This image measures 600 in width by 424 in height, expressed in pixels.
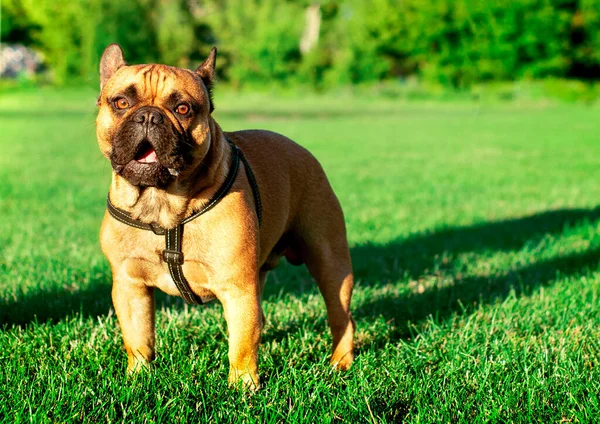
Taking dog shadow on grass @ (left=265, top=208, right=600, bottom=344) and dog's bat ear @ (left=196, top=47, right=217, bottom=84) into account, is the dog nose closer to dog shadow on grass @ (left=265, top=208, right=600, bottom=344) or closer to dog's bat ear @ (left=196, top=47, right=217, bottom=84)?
dog's bat ear @ (left=196, top=47, right=217, bottom=84)

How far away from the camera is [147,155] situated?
3082mm

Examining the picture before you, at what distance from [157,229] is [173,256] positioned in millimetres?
163

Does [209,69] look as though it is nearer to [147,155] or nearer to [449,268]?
[147,155]

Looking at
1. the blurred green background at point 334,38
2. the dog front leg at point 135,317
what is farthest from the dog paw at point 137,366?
the blurred green background at point 334,38

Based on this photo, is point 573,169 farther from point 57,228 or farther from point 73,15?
point 73,15

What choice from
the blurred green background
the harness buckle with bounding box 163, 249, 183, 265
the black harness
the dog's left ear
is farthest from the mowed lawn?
the blurred green background

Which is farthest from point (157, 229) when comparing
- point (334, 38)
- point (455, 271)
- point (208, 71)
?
point (334, 38)

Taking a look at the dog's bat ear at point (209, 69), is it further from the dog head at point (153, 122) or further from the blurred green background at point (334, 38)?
the blurred green background at point (334, 38)

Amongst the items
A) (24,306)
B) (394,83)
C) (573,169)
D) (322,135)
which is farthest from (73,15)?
(24,306)

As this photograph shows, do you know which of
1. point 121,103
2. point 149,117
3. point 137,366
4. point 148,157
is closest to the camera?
point 149,117

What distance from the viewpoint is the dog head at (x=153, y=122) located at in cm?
299

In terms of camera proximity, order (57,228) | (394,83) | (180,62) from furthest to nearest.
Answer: (180,62) → (394,83) → (57,228)

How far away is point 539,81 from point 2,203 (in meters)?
47.9

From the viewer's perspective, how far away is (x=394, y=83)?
6031 centimetres
